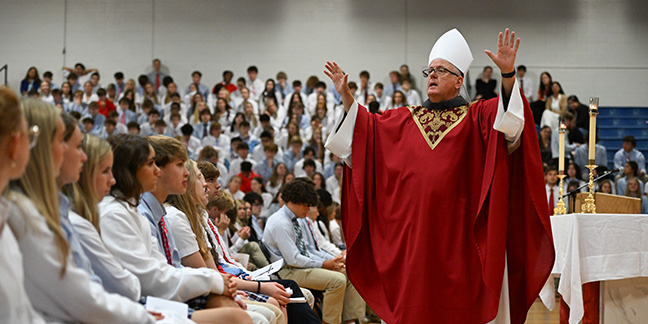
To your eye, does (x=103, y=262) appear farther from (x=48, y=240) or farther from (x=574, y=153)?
(x=574, y=153)

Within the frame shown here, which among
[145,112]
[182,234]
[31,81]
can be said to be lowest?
[182,234]

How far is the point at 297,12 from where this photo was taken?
1532 cm

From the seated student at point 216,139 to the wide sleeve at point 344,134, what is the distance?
27.7 feet

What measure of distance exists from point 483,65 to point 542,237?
11.7 meters

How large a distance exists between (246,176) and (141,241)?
25.7 feet

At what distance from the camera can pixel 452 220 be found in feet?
11.7

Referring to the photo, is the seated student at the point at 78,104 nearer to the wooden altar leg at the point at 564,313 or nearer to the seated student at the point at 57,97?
the seated student at the point at 57,97

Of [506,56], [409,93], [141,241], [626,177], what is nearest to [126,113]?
[409,93]

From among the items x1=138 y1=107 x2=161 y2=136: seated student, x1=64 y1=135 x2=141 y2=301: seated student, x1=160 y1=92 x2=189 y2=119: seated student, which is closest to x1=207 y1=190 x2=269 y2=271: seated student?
x1=64 y1=135 x2=141 y2=301: seated student

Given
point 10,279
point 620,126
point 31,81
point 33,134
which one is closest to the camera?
point 10,279

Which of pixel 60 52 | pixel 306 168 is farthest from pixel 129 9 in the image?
pixel 306 168

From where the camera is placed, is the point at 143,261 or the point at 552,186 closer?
the point at 143,261

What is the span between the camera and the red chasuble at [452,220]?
3.48 meters

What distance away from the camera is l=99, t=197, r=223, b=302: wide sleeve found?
2455 millimetres
